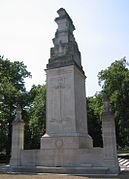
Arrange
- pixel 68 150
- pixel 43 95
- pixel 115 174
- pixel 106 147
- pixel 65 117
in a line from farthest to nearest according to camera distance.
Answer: pixel 43 95, pixel 65 117, pixel 68 150, pixel 106 147, pixel 115 174

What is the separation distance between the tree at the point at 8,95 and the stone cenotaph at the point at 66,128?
13172 mm

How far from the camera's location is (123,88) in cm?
2966

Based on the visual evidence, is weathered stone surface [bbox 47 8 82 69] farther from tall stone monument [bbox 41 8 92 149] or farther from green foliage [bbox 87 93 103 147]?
green foliage [bbox 87 93 103 147]

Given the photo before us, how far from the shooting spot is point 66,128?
17.7m

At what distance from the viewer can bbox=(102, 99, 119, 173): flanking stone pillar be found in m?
15.0

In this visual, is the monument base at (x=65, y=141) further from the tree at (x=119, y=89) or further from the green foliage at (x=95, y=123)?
the green foliage at (x=95, y=123)

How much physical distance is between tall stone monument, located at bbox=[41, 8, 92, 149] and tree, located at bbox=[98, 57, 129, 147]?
10.4 meters

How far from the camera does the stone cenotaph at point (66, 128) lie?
15555 millimetres

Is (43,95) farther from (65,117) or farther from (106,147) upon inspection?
(106,147)

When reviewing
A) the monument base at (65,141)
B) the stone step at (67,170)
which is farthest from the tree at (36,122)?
the stone step at (67,170)

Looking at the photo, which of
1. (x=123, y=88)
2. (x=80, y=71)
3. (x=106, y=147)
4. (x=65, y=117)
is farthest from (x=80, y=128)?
(x=123, y=88)

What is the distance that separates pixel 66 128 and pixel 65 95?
2.49 metres

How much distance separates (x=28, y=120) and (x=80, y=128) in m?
19.2

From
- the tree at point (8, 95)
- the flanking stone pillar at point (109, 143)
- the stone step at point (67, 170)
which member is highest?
the tree at point (8, 95)
